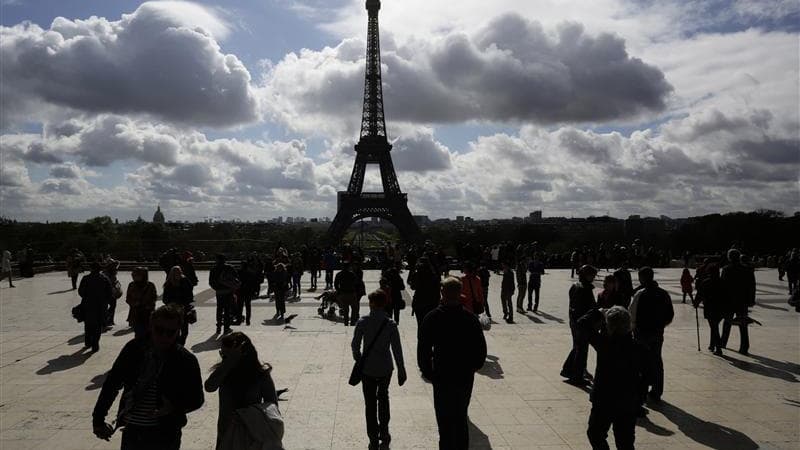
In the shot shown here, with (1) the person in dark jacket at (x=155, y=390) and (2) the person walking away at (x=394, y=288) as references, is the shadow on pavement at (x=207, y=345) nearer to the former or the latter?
(2) the person walking away at (x=394, y=288)

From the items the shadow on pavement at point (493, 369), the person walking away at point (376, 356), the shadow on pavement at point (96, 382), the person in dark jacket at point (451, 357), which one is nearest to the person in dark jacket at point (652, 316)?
the shadow on pavement at point (493, 369)

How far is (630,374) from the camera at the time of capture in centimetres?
435

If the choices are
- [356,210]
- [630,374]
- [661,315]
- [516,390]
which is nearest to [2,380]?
[516,390]

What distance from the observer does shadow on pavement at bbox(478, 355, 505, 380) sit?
796cm

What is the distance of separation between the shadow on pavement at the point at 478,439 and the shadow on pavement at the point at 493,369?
206 cm

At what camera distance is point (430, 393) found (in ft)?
23.4

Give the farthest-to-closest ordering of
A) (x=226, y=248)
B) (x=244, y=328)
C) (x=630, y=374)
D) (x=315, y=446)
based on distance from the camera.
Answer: (x=226, y=248) → (x=244, y=328) → (x=315, y=446) → (x=630, y=374)

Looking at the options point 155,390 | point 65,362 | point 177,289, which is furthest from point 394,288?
point 155,390

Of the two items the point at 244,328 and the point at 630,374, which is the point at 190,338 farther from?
the point at 630,374

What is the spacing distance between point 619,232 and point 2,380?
91605 millimetres

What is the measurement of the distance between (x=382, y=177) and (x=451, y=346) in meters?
60.0

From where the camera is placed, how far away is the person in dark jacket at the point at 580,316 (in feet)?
23.4

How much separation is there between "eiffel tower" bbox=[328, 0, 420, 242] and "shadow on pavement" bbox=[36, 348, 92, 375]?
51.3 metres

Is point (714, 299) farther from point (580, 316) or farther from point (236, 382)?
point (236, 382)
